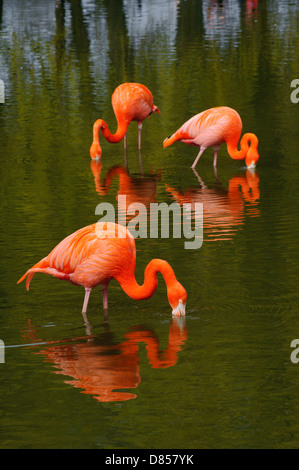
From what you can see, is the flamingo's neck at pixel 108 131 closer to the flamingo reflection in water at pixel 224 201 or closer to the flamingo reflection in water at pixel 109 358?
the flamingo reflection in water at pixel 224 201

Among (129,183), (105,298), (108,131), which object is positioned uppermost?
(108,131)

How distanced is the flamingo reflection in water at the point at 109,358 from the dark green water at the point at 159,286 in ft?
0.05

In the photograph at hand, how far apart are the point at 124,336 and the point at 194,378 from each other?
90 centimetres

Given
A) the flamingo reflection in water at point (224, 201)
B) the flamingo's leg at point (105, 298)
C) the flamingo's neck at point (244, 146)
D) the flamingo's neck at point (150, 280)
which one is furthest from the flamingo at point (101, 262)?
the flamingo's neck at point (244, 146)

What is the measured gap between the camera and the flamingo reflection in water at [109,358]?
213 inches

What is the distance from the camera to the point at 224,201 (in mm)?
10094

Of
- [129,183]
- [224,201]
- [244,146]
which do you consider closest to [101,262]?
[224,201]

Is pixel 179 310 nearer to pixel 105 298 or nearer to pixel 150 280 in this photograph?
pixel 150 280

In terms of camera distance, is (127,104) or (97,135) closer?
(97,135)

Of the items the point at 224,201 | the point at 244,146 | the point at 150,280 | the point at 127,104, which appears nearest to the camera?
the point at 150,280

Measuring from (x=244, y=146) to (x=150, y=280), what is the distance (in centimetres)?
557

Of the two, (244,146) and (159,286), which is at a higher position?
(244,146)

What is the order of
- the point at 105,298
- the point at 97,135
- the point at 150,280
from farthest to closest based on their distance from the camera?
the point at 97,135 < the point at 105,298 < the point at 150,280

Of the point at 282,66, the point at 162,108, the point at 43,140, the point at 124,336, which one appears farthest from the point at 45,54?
the point at 124,336
